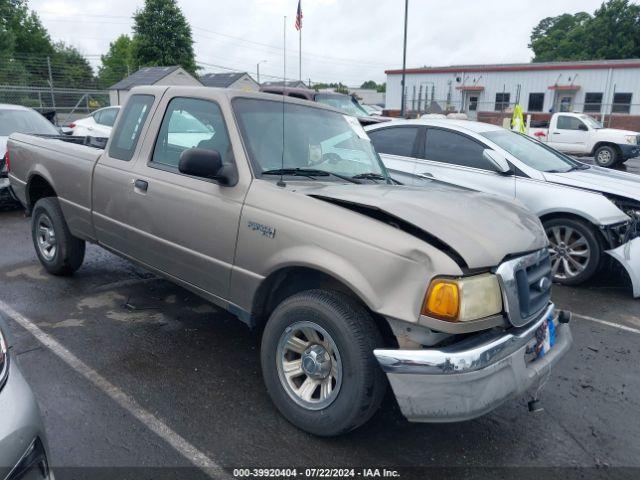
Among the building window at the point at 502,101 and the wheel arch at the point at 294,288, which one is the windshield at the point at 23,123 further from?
the building window at the point at 502,101

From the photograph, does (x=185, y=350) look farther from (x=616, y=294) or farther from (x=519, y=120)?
(x=519, y=120)

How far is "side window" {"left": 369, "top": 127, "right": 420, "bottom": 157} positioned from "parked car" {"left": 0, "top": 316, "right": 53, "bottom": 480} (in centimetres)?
585

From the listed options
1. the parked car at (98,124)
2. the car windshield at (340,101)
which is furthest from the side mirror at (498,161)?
the parked car at (98,124)

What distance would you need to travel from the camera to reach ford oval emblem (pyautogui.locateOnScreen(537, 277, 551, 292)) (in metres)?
3.03

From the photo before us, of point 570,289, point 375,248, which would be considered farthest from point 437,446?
point 570,289

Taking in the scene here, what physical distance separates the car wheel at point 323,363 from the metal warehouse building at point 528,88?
2980 cm

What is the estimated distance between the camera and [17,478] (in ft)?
5.90

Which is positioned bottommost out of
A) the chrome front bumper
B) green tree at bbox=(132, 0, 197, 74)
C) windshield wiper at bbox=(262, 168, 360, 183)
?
the chrome front bumper

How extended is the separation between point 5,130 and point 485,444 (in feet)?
29.8

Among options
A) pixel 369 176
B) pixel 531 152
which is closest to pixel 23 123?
pixel 369 176

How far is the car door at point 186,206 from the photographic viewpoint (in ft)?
11.4

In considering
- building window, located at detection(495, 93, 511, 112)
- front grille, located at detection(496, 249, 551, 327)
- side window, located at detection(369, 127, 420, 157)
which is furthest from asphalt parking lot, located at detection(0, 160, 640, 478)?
building window, located at detection(495, 93, 511, 112)

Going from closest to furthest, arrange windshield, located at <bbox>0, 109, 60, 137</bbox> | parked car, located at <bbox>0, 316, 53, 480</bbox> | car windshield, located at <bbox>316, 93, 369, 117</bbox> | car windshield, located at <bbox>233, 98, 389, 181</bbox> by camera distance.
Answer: parked car, located at <bbox>0, 316, 53, 480</bbox>
car windshield, located at <bbox>233, 98, 389, 181</bbox>
windshield, located at <bbox>0, 109, 60, 137</bbox>
car windshield, located at <bbox>316, 93, 369, 117</bbox>

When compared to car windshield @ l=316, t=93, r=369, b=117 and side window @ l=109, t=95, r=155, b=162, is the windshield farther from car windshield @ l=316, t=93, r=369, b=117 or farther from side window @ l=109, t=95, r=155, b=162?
car windshield @ l=316, t=93, r=369, b=117
